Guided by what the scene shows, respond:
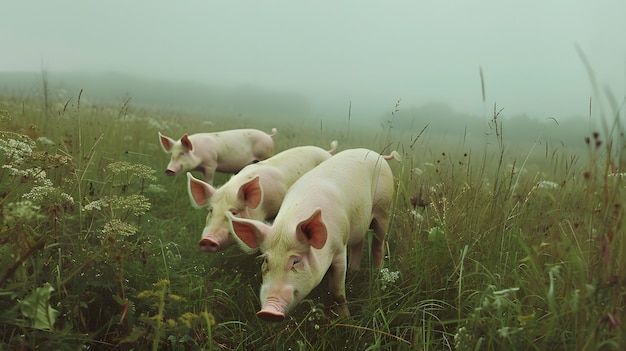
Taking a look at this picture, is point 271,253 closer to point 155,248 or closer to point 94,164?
point 155,248

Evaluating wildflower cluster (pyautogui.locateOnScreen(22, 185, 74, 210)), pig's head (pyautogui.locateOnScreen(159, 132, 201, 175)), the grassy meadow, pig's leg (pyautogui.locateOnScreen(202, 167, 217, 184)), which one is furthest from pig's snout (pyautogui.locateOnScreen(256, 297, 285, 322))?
pig's leg (pyautogui.locateOnScreen(202, 167, 217, 184))

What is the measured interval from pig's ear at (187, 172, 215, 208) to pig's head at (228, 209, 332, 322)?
122 centimetres

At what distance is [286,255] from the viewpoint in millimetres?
2412

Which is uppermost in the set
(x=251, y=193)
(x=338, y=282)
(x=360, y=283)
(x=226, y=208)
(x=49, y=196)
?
(x=49, y=196)

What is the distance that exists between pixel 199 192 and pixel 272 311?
1708 mm

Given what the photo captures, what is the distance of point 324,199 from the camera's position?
9.52 ft

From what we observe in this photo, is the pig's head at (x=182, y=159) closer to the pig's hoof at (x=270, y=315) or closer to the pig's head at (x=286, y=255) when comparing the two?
the pig's head at (x=286, y=255)

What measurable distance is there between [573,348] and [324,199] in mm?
1530

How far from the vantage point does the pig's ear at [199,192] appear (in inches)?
143

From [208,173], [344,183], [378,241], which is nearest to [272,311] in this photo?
[344,183]

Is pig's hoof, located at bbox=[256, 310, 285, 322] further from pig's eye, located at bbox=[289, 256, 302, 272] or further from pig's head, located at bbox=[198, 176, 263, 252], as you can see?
pig's head, located at bbox=[198, 176, 263, 252]

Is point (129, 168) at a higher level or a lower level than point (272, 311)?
higher

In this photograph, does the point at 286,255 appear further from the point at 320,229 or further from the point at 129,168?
the point at 129,168

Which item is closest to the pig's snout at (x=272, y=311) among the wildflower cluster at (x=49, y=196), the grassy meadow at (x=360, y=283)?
the grassy meadow at (x=360, y=283)
